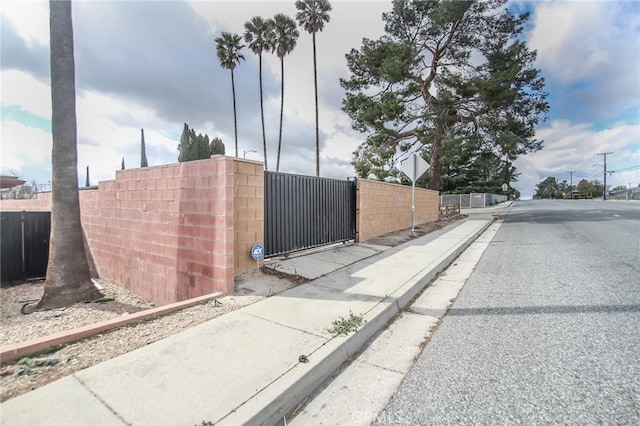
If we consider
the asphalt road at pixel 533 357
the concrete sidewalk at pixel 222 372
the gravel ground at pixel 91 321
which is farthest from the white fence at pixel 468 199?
the concrete sidewalk at pixel 222 372

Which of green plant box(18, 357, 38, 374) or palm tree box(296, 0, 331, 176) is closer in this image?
green plant box(18, 357, 38, 374)

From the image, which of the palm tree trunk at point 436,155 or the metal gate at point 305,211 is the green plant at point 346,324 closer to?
the metal gate at point 305,211

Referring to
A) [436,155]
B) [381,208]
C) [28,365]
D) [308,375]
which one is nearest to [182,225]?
[28,365]

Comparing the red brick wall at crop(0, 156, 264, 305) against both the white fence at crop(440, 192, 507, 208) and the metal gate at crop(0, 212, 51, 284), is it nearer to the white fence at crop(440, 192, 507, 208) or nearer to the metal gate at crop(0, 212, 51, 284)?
the metal gate at crop(0, 212, 51, 284)

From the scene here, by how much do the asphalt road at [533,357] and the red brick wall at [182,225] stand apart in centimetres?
303

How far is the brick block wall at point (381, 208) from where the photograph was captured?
8719 mm

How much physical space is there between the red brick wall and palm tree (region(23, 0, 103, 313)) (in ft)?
3.29

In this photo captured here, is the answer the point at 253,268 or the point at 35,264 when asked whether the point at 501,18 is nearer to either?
the point at 253,268

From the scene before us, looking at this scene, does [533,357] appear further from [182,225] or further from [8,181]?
[8,181]

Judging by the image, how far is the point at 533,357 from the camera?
2.73 metres

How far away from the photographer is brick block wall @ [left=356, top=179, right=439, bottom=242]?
8.72 m

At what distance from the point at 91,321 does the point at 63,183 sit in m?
2.67

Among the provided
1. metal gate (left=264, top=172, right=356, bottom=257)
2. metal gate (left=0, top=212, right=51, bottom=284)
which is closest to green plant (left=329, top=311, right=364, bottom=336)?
metal gate (left=264, top=172, right=356, bottom=257)

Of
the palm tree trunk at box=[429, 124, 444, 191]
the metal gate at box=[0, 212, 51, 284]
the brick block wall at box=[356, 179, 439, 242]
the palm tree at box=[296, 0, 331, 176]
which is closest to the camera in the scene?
the metal gate at box=[0, 212, 51, 284]
